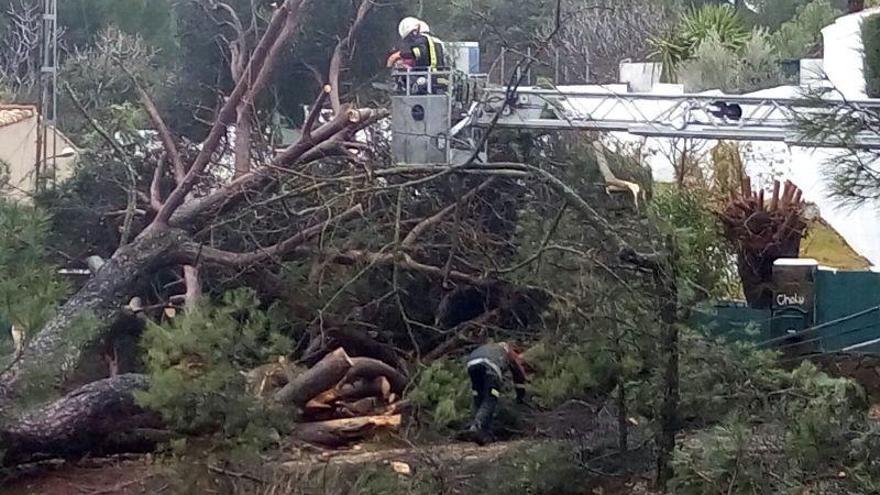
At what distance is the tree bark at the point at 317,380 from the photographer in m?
7.71

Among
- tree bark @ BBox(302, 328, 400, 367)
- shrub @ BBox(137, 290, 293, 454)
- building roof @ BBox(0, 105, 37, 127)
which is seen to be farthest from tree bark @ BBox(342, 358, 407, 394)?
building roof @ BBox(0, 105, 37, 127)

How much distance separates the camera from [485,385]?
7.75 meters

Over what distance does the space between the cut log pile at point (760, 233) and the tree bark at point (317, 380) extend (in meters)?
4.38

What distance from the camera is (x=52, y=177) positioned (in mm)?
9984

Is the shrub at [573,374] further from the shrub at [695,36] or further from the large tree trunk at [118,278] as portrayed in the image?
the shrub at [695,36]

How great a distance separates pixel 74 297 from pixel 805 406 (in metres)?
4.69

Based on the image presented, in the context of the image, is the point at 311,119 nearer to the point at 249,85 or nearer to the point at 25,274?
the point at 249,85

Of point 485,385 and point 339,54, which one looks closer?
point 485,385

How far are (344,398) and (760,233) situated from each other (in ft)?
15.2

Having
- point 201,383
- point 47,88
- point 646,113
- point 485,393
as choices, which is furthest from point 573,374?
point 47,88

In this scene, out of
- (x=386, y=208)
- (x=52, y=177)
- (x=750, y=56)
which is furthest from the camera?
(x=750, y=56)

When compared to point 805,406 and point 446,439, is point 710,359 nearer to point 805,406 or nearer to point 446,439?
point 805,406

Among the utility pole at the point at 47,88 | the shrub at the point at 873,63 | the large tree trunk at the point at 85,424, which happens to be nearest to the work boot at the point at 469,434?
the large tree trunk at the point at 85,424

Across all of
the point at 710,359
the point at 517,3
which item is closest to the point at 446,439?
the point at 710,359
